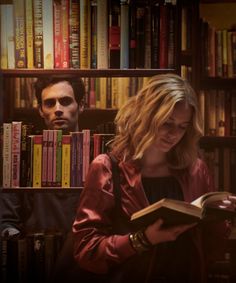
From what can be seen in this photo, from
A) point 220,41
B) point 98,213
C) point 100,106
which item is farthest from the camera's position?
point 220,41

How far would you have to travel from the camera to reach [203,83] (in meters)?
2.21

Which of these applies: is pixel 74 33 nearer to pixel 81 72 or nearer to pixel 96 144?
pixel 81 72

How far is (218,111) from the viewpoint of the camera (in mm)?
2199

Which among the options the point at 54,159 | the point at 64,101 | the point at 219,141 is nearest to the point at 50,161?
the point at 54,159

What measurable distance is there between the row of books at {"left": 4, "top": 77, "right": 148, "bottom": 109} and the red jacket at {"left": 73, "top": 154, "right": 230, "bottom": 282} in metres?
0.24

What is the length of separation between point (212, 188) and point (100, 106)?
55 centimetres

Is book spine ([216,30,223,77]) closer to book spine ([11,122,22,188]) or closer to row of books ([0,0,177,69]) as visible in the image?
row of books ([0,0,177,69])

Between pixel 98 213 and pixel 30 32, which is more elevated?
pixel 30 32

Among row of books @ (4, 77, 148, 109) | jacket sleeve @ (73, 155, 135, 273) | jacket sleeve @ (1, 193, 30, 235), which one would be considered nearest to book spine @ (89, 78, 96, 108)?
row of books @ (4, 77, 148, 109)

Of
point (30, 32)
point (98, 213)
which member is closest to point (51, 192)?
point (98, 213)

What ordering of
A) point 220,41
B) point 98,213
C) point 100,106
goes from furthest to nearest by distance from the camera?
point 220,41
point 100,106
point 98,213

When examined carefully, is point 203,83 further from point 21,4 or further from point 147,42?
point 21,4

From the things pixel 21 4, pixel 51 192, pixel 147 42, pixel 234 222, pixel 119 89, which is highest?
pixel 21 4

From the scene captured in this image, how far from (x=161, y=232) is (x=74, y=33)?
0.82 meters
